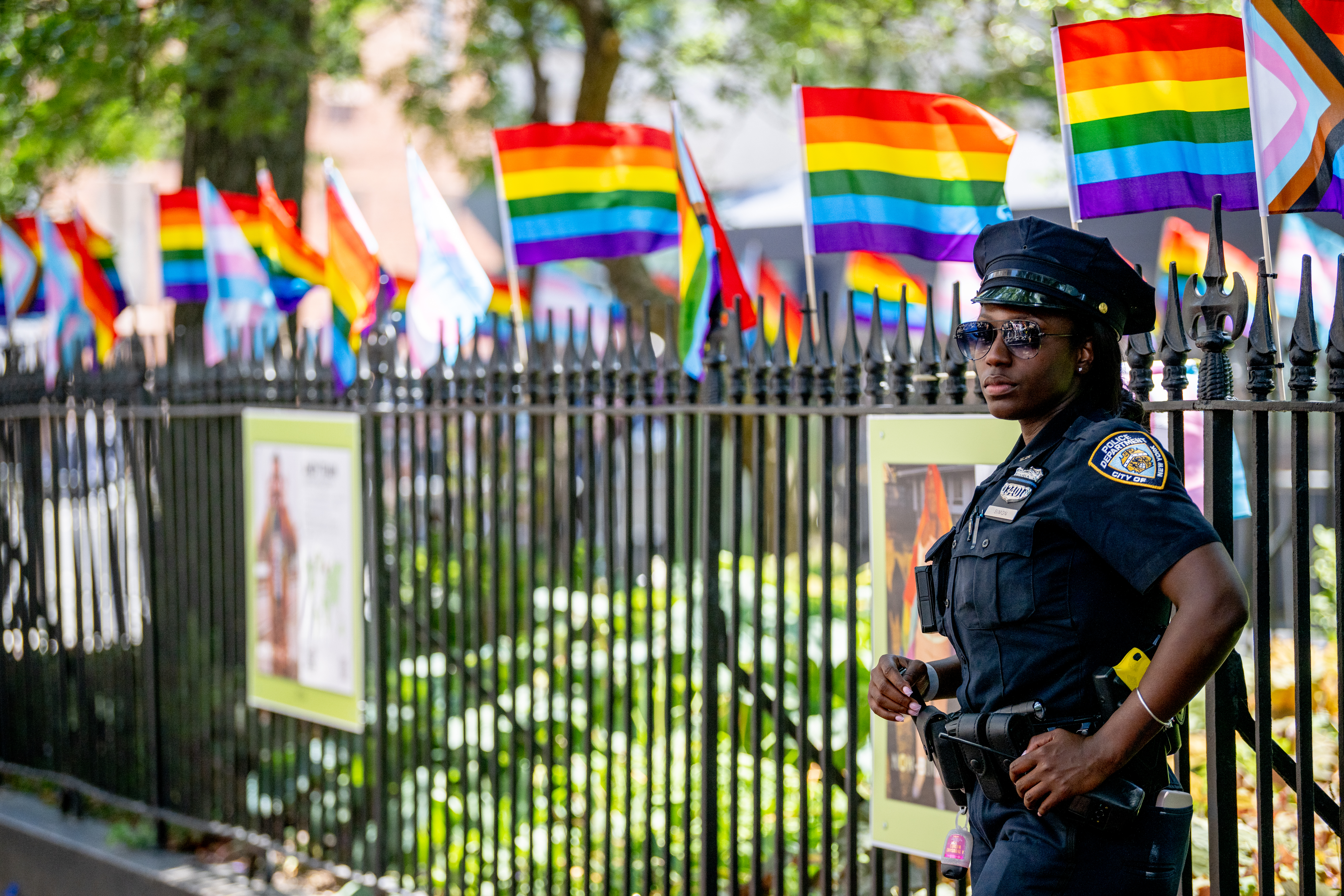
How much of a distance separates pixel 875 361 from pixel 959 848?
1.40 meters

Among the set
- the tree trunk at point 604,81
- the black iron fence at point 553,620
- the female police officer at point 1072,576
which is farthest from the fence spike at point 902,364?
the tree trunk at point 604,81

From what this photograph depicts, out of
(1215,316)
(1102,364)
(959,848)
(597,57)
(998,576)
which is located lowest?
(959,848)

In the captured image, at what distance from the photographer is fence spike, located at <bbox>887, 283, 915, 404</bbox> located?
3.46m

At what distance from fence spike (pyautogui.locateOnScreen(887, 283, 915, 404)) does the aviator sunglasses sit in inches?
37.5

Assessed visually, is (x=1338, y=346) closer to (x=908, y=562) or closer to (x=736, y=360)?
(x=908, y=562)

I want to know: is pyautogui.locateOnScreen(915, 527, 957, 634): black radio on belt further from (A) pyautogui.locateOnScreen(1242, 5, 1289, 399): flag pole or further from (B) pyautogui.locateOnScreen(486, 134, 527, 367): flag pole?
(B) pyautogui.locateOnScreen(486, 134, 527, 367): flag pole

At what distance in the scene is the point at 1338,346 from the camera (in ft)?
8.84

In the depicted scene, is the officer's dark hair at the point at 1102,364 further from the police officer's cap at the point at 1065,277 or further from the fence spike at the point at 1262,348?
the fence spike at the point at 1262,348

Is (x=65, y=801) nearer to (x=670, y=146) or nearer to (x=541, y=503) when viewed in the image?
(x=541, y=503)

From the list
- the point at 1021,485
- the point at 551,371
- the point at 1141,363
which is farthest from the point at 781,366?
the point at 1021,485

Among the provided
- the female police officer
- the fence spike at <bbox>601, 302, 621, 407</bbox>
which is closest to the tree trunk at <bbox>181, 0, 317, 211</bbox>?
the fence spike at <bbox>601, 302, 621, 407</bbox>

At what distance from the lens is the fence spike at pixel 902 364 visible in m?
3.46

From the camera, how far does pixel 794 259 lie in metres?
14.2

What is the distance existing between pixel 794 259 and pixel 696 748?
9.41m
